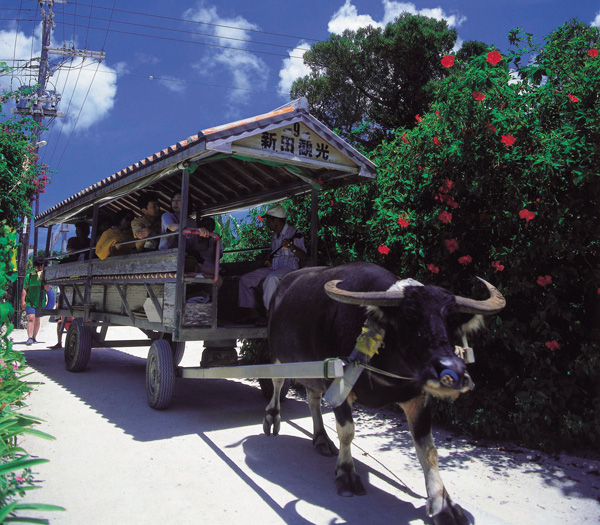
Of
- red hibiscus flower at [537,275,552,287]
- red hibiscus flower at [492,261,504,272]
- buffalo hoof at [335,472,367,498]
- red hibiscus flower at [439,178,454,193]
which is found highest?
red hibiscus flower at [439,178,454,193]

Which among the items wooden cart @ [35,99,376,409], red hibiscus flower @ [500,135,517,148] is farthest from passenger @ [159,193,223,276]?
red hibiscus flower @ [500,135,517,148]

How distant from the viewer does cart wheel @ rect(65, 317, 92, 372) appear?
6797mm

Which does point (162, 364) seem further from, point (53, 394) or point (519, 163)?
point (519, 163)

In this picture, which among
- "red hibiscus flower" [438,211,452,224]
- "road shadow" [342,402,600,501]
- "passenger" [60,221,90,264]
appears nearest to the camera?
"road shadow" [342,402,600,501]

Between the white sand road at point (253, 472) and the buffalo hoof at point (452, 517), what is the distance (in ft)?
0.44

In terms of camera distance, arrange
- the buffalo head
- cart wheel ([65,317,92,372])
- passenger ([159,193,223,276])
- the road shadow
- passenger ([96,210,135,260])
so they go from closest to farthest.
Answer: the buffalo head < the road shadow < passenger ([159,193,223,276]) < passenger ([96,210,135,260]) < cart wheel ([65,317,92,372])

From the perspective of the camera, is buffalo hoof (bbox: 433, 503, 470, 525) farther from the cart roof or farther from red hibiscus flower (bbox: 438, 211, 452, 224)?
the cart roof

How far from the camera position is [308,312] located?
12.6 feet

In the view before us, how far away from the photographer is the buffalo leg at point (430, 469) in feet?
8.66

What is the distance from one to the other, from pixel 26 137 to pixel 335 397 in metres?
4.09

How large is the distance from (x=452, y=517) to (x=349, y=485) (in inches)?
28.6

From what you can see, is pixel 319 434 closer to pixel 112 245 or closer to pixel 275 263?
pixel 275 263

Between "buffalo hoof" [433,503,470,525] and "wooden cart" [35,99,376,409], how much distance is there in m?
1.08

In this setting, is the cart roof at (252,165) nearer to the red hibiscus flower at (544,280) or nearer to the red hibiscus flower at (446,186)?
the red hibiscus flower at (446,186)
